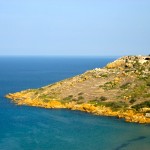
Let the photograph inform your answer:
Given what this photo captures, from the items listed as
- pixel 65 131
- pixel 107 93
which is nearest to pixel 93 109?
pixel 107 93

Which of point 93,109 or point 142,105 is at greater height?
point 142,105

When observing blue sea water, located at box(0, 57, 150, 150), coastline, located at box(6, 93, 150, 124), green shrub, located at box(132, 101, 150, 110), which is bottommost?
blue sea water, located at box(0, 57, 150, 150)

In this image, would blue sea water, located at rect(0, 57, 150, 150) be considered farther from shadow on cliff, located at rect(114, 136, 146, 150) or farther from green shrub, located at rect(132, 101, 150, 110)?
green shrub, located at rect(132, 101, 150, 110)

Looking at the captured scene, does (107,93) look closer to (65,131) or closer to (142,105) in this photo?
(142,105)

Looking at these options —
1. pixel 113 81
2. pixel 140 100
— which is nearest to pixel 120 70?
pixel 113 81

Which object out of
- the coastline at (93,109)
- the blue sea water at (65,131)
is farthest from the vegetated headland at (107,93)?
the blue sea water at (65,131)

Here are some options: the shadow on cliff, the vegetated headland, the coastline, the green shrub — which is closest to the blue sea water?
the shadow on cliff

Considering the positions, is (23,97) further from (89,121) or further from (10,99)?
(89,121)
